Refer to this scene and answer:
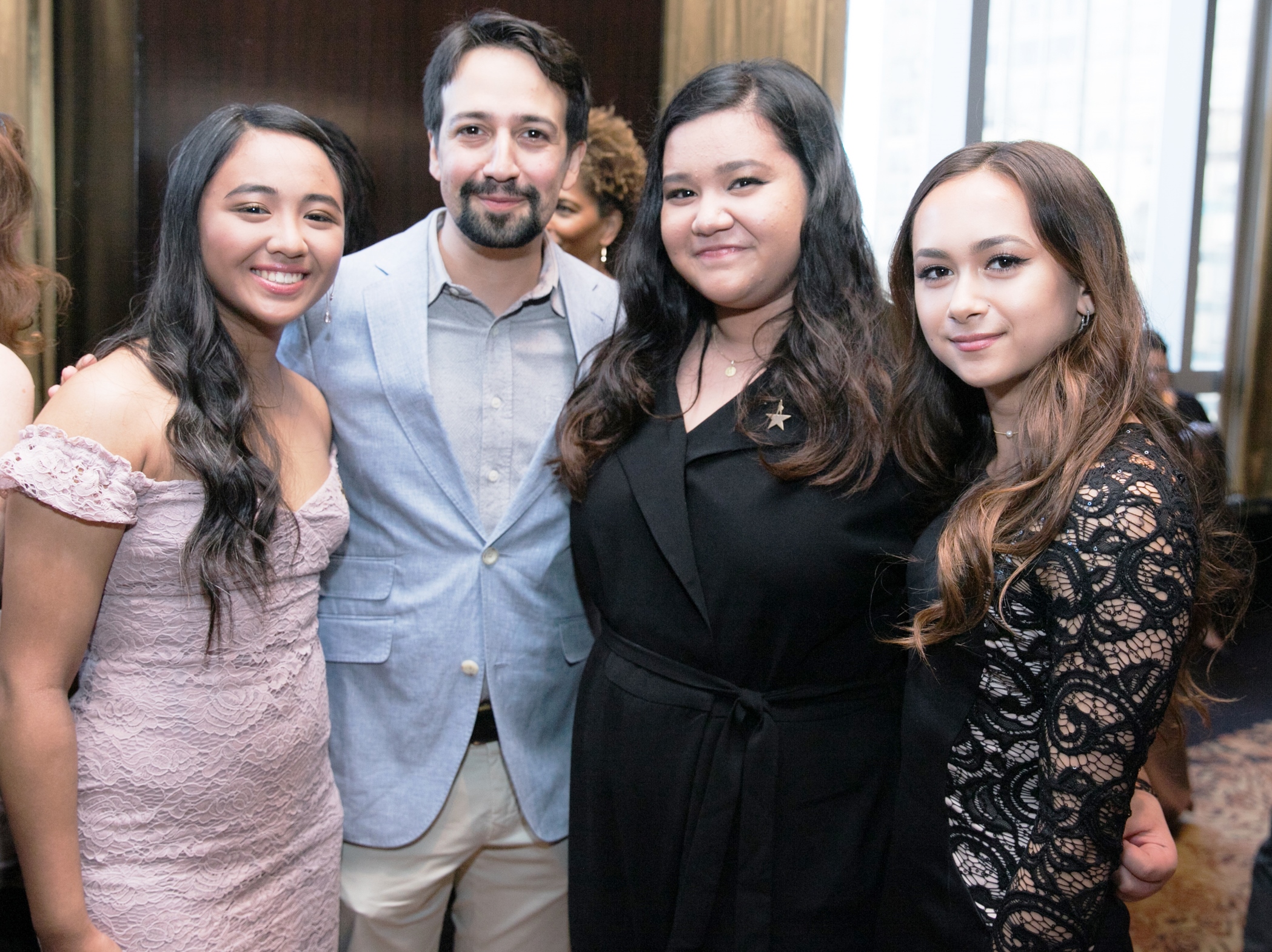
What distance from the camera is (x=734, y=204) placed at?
1.69 metres

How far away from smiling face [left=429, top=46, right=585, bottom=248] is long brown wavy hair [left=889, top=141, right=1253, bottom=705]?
794 mm

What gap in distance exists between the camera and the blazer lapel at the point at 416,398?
5.77 ft

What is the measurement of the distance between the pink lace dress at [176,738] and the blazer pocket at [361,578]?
10.1 inches

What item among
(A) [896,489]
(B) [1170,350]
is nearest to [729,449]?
(A) [896,489]

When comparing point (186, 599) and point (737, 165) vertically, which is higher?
point (737, 165)

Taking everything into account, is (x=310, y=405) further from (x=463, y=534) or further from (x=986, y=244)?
(x=986, y=244)

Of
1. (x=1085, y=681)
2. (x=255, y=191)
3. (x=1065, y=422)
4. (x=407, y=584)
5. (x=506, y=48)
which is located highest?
(x=506, y=48)

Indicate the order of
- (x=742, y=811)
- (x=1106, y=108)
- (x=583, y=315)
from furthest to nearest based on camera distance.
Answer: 1. (x=1106, y=108)
2. (x=583, y=315)
3. (x=742, y=811)

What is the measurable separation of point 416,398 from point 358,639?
43 centimetres

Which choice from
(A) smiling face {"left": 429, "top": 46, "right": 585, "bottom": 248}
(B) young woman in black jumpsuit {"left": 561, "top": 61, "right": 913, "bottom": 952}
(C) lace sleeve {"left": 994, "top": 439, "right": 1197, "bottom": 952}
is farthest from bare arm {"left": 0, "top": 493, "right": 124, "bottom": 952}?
(C) lace sleeve {"left": 994, "top": 439, "right": 1197, "bottom": 952}

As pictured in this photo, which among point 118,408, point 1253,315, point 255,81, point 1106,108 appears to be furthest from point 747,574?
point 1253,315

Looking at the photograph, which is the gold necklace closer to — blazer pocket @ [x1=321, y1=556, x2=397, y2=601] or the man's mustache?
the man's mustache

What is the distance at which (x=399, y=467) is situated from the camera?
1.76 m

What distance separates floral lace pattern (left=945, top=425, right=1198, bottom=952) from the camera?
3.71 ft
